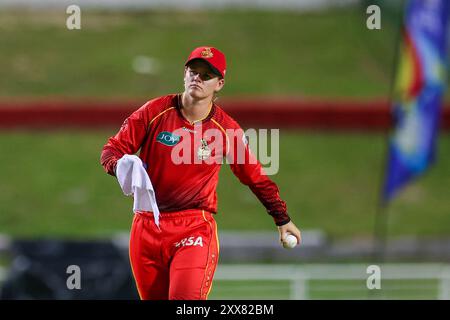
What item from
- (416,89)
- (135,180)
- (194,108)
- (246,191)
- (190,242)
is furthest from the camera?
(246,191)

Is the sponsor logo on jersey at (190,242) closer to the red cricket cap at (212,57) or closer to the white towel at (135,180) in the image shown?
the white towel at (135,180)

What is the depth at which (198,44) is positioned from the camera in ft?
109

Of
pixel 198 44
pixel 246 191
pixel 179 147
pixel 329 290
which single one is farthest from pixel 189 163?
pixel 198 44

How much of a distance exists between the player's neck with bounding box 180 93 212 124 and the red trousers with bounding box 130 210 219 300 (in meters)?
0.64

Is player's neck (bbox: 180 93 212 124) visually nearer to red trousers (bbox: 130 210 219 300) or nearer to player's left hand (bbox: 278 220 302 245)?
red trousers (bbox: 130 210 219 300)

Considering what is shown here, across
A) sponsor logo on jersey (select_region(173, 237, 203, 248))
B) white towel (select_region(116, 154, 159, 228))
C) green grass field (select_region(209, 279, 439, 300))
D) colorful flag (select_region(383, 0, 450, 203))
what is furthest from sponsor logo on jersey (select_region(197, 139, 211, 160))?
green grass field (select_region(209, 279, 439, 300))

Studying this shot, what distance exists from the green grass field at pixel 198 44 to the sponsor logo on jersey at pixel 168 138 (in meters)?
25.9

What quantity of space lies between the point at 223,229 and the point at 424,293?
7.32 meters

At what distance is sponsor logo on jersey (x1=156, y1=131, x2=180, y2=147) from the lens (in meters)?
5.82

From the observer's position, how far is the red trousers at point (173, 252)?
629cm

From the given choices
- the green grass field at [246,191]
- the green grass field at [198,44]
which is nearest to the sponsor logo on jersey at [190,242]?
the green grass field at [246,191]

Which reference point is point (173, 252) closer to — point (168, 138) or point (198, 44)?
point (168, 138)

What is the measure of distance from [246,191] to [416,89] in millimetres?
15611
